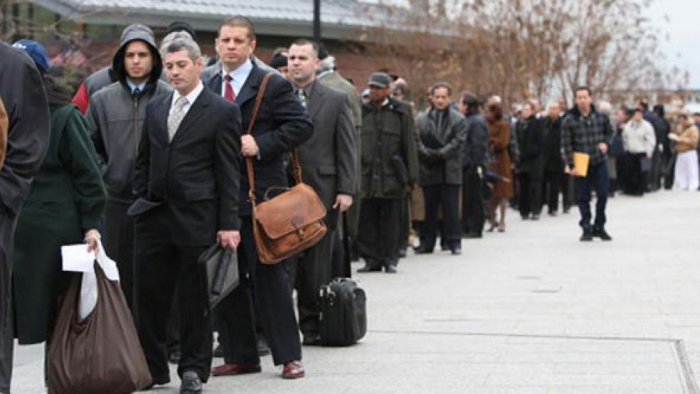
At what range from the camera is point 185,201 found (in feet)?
30.1

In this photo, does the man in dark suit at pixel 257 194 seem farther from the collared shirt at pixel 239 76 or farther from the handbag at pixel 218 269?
the handbag at pixel 218 269

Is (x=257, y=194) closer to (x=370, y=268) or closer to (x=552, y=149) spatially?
(x=370, y=268)

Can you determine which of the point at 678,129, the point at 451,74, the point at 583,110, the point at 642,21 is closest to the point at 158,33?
the point at 583,110

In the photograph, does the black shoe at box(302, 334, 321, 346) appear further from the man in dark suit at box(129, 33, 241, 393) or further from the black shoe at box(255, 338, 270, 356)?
the man in dark suit at box(129, 33, 241, 393)

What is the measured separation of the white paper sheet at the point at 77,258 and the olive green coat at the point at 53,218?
5.7 inches

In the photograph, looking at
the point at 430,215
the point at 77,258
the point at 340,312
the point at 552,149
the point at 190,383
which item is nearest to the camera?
the point at 77,258

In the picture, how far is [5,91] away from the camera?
23.7 feet

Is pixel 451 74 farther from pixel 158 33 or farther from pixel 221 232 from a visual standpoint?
pixel 221 232

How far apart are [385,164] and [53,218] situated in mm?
9003

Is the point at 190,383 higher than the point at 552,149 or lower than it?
higher

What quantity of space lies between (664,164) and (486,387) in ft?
113

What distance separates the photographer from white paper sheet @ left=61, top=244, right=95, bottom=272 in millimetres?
8477

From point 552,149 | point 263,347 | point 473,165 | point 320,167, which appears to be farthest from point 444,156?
point 552,149

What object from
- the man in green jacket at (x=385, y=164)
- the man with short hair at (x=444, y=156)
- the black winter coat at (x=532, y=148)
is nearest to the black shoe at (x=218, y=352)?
the man in green jacket at (x=385, y=164)
